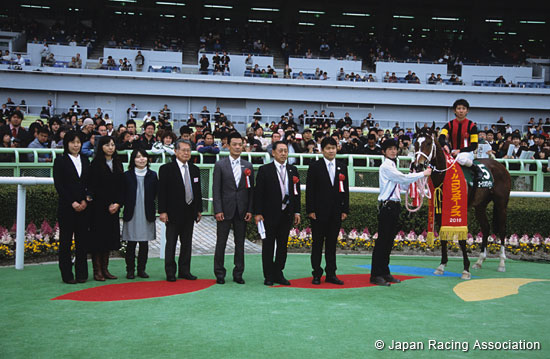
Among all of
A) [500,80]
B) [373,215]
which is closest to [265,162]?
[373,215]

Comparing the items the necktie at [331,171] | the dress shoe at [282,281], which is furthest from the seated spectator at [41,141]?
the necktie at [331,171]

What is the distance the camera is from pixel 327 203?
6352 millimetres

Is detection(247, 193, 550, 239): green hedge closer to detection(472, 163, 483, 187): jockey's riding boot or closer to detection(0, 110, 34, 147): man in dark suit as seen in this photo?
detection(472, 163, 483, 187): jockey's riding boot

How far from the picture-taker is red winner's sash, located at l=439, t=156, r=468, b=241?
6996 millimetres

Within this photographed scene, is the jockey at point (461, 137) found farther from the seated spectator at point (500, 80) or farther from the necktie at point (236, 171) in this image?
the seated spectator at point (500, 80)

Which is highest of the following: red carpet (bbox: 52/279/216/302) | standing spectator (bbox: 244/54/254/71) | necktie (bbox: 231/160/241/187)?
standing spectator (bbox: 244/54/254/71)

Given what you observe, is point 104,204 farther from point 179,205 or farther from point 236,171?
point 236,171

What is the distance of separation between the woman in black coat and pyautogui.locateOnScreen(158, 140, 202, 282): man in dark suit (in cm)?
94

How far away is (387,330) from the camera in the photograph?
4.45 m

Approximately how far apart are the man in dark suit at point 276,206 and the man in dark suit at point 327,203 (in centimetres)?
23

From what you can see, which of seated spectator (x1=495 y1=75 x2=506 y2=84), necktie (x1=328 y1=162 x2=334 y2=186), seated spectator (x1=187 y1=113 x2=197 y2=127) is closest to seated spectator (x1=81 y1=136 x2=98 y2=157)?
necktie (x1=328 y1=162 x2=334 y2=186)

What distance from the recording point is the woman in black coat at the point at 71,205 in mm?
6059

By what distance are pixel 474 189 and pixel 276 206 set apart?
3.28m

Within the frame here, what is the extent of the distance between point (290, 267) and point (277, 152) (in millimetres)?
2023
